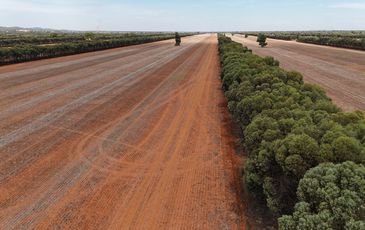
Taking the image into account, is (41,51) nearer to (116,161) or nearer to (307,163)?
(116,161)

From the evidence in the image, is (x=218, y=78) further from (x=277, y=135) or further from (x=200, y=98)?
(x=277, y=135)

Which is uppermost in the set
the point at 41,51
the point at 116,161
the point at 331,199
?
the point at 331,199

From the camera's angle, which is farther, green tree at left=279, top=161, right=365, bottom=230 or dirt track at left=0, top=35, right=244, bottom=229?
dirt track at left=0, top=35, right=244, bottom=229

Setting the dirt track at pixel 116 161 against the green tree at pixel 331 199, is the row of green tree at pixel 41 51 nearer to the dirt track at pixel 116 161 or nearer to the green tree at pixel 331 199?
the dirt track at pixel 116 161

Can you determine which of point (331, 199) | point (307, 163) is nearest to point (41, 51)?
point (307, 163)

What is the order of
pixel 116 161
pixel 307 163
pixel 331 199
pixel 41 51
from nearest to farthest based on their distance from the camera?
pixel 331 199 → pixel 307 163 → pixel 116 161 → pixel 41 51

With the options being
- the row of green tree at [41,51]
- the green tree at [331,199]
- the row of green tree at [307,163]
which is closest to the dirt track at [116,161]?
the row of green tree at [307,163]

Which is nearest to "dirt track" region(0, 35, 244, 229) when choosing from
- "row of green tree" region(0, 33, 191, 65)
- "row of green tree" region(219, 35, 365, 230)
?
"row of green tree" region(219, 35, 365, 230)

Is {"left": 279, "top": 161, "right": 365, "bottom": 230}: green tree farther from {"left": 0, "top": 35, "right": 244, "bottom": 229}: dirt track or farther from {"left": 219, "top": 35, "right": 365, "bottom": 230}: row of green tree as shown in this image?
{"left": 0, "top": 35, "right": 244, "bottom": 229}: dirt track
